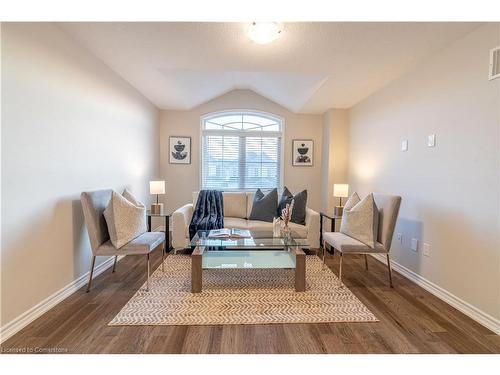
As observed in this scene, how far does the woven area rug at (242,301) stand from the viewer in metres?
1.96

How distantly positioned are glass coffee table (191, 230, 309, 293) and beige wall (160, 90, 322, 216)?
2053 mm

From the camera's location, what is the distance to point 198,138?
482cm

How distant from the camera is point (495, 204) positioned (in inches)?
73.5

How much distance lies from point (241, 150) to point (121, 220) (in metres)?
2.97

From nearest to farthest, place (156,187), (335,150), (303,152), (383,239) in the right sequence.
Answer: (383,239)
(156,187)
(335,150)
(303,152)

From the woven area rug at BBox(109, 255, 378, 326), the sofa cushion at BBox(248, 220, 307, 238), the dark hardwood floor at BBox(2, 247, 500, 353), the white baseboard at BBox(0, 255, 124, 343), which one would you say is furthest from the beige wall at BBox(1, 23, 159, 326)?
the sofa cushion at BBox(248, 220, 307, 238)

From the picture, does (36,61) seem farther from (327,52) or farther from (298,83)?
(298,83)

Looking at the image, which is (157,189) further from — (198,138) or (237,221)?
(198,138)

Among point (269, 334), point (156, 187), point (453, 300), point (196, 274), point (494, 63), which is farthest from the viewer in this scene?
point (156, 187)

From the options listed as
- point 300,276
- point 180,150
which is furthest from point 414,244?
point 180,150

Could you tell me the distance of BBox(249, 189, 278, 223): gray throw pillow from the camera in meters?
3.87

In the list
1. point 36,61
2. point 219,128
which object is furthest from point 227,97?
point 36,61
